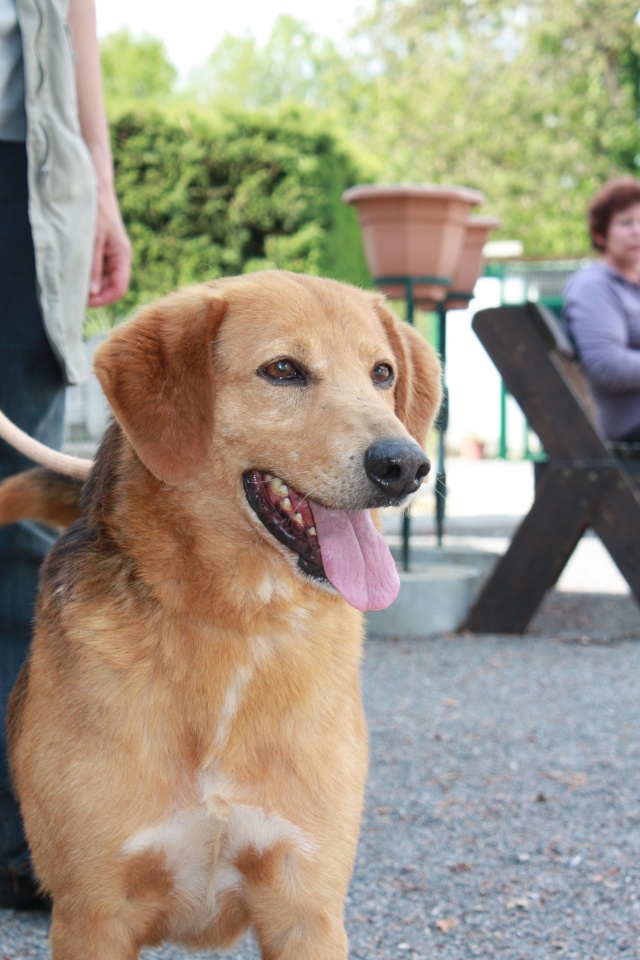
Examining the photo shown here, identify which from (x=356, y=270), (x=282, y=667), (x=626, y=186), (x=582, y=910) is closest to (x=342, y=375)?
(x=282, y=667)

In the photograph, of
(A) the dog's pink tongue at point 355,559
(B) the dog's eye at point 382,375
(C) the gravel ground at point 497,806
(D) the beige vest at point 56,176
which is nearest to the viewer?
(A) the dog's pink tongue at point 355,559

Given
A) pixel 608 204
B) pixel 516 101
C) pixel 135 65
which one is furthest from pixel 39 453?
pixel 135 65

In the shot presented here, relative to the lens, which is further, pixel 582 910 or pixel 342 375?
pixel 582 910

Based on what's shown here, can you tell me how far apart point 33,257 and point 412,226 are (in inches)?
153

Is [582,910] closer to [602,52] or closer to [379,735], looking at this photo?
[379,735]

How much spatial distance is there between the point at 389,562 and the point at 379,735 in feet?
8.10

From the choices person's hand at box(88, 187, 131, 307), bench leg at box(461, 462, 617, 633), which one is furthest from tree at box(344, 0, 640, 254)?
person's hand at box(88, 187, 131, 307)

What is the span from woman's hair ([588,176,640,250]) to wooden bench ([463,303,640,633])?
1.21m

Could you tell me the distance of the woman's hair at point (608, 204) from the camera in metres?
6.61

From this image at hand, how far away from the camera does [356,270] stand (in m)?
14.5

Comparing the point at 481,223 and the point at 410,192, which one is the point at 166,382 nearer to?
the point at 410,192

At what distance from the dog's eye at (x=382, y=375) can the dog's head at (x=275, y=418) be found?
9 centimetres

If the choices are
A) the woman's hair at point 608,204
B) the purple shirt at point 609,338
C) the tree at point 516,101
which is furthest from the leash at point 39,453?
the tree at point 516,101

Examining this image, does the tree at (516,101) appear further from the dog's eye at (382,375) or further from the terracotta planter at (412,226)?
the dog's eye at (382,375)
